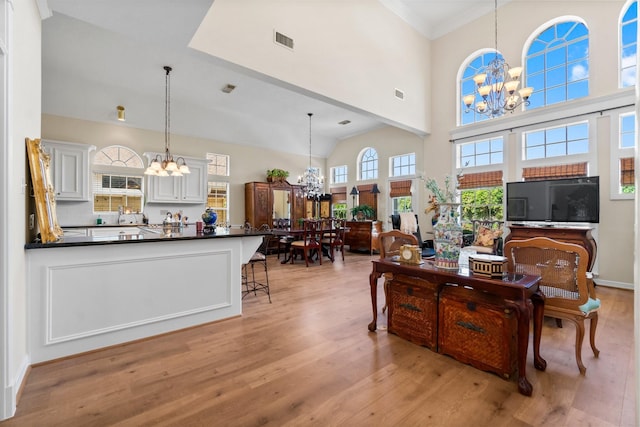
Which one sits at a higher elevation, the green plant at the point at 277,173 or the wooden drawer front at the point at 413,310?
the green plant at the point at 277,173

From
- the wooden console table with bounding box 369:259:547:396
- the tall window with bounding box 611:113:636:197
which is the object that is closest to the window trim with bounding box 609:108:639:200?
the tall window with bounding box 611:113:636:197

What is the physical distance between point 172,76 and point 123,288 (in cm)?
462

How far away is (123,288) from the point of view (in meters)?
2.50

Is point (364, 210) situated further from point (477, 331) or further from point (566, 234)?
point (477, 331)

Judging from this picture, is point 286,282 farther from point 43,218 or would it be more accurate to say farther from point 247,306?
point 43,218

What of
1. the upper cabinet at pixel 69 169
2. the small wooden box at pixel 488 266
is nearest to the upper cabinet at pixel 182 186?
the upper cabinet at pixel 69 169

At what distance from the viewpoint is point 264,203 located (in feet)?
26.1

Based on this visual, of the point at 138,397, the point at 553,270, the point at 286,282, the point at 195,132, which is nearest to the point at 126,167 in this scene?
the point at 195,132

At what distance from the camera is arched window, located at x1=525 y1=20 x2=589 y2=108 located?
4.86m

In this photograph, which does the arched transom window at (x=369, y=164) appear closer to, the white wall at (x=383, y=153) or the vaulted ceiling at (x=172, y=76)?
the white wall at (x=383, y=153)

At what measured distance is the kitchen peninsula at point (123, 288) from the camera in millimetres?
2176

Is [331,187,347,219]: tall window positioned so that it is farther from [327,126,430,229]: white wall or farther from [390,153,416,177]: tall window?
[390,153,416,177]: tall window

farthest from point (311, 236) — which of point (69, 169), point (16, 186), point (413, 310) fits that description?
point (69, 169)

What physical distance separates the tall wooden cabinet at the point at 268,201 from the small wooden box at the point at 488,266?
643 centimetres
